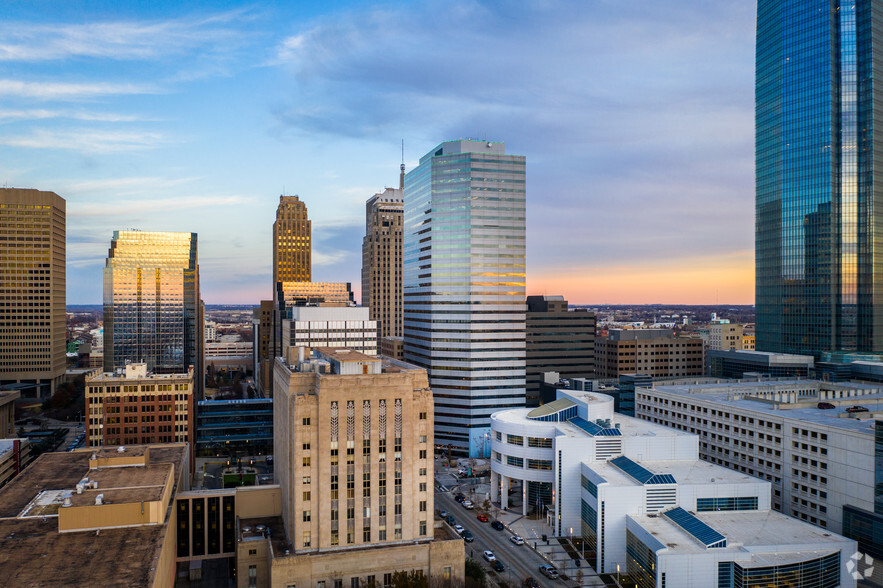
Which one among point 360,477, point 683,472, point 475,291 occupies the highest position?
point 475,291

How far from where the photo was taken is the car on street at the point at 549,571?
98.2 metres

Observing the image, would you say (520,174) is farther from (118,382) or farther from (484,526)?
(118,382)

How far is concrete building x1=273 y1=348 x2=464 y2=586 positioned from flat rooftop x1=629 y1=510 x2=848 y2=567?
29721mm

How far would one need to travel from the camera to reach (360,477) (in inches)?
3661

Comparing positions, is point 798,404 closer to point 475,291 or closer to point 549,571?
point 549,571

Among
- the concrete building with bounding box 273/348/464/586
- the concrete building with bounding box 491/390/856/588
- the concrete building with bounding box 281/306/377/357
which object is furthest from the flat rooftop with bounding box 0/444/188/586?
the concrete building with bounding box 281/306/377/357

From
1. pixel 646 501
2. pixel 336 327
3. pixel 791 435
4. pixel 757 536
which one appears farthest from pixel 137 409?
pixel 791 435

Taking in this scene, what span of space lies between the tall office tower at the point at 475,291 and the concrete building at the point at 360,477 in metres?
79.4

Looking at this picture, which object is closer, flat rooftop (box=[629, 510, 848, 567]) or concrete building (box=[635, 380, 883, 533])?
flat rooftop (box=[629, 510, 848, 567])

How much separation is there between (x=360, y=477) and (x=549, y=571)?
32.5m

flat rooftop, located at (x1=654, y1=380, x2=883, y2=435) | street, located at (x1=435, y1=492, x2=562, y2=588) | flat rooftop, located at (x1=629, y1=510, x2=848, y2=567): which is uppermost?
flat rooftop, located at (x1=654, y1=380, x2=883, y2=435)

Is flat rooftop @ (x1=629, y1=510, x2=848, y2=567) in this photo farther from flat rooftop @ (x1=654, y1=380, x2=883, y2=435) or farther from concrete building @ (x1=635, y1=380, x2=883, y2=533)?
flat rooftop @ (x1=654, y1=380, x2=883, y2=435)

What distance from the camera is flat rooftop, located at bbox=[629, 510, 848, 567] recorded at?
278 ft

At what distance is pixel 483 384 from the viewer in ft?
577
